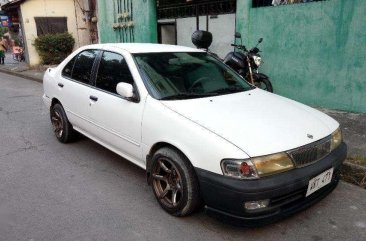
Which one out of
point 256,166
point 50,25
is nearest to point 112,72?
point 256,166

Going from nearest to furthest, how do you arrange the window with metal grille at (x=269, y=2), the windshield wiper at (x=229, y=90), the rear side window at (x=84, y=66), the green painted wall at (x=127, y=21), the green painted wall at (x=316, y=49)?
the windshield wiper at (x=229, y=90) < the rear side window at (x=84, y=66) < the green painted wall at (x=316, y=49) < the window with metal grille at (x=269, y=2) < the green painted wall at (x=127, y=21)

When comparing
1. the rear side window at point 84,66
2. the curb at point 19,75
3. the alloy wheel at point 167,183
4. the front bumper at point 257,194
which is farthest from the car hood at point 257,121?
the curb at point 19,75

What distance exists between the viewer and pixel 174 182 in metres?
3.09

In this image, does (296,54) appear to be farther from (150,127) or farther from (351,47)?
(150,127)

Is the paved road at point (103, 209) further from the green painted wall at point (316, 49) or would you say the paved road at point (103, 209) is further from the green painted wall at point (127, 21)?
the green painted wall at point (127, 21)

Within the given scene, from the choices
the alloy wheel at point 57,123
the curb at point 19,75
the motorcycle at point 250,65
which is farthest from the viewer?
the curb at point 19,75

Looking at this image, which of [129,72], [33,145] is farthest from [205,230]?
[33,145]

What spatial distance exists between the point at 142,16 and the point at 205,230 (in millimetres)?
9099

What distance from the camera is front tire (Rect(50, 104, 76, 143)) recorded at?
4.88m

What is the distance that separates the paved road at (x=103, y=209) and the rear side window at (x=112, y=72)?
1.06 m

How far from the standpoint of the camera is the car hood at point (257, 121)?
8.70ft

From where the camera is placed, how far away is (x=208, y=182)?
265cm

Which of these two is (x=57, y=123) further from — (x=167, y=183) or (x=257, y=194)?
(x=257, y=194)

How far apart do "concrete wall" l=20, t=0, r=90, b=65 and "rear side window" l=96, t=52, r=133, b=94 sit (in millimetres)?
13806
